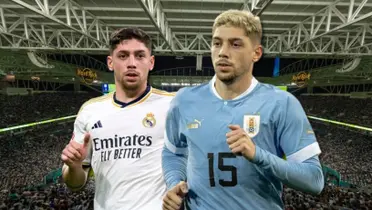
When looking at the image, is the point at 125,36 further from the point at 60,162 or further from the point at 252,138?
the point at 60,162

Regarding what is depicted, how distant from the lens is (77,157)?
2.01 metres

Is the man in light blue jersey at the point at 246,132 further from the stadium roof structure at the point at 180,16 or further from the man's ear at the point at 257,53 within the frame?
the stadium roof structure at the point at 180,16

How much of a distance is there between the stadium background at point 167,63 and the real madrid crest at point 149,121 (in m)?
1.07

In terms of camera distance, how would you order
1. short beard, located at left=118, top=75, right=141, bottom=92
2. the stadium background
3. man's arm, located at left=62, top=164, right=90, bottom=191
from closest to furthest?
man's arm, located at left=62, top=164, right=90, bottom=191
short beard, located at left=118, top=75, right=141, bottom=92
the stadium background

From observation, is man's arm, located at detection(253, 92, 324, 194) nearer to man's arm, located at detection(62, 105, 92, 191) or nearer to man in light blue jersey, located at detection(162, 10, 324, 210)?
man in light blue jersey, located at detection(162, 10, 324, 210)

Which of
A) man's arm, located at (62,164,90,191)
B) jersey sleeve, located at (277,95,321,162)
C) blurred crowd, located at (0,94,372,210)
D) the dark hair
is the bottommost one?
blurred crowd, located at (0,94,372,210)

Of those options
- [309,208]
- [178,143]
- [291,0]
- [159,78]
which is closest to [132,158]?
[178,143]

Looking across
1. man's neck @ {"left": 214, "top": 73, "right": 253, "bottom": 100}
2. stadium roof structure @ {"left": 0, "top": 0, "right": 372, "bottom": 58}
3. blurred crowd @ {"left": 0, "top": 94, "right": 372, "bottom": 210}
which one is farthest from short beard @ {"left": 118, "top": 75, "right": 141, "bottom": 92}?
blurred crowd @ {"left": 0, "top": 94, "right": 372, "bottom": 210}

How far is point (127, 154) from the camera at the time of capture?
2338 millimetres

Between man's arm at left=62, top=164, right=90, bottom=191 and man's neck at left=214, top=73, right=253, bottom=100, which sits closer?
man's neck at left=214, top=73, right=253, bottom=100

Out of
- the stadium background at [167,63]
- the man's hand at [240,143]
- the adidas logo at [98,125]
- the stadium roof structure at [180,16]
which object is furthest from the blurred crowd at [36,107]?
the man's hand at [240,143]

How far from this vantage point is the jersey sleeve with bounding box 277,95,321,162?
1.56 meters

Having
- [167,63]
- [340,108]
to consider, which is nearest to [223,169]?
[167,63]

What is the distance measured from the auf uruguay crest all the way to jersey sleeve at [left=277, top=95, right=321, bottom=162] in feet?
0.38
